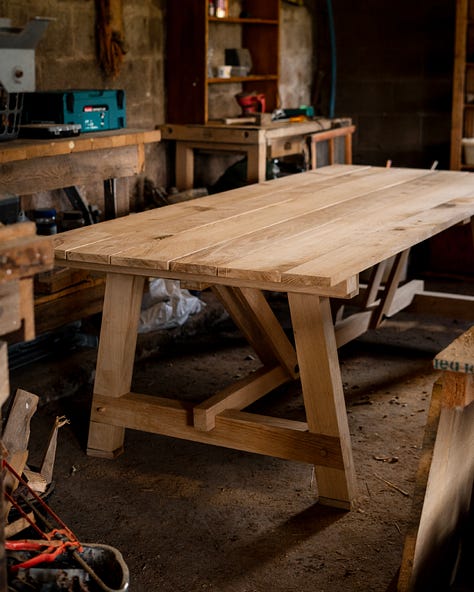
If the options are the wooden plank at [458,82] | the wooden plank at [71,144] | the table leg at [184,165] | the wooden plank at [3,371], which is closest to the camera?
the wooden plank at [3,371]

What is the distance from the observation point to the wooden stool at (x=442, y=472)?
1954 mm

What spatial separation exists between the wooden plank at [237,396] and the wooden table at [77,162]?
105 cm

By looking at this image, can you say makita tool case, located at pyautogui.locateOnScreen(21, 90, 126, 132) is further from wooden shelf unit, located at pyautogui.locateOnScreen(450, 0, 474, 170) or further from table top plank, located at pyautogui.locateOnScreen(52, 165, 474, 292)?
wooden shelf unit, located at pyautogui.locateOnScreen(450, 0, 474, 170)

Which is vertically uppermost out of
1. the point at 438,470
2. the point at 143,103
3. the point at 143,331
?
the point at 143,103

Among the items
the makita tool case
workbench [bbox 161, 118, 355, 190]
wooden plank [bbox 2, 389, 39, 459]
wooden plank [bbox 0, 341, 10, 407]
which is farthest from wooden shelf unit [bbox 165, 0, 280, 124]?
wooden plank [bbox 0, 341, 10, 407]

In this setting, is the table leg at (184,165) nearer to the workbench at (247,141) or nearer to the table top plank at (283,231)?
the workbench at (247,141)

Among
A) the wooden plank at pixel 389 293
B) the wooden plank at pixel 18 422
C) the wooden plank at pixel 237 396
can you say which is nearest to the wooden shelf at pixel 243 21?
the wooden plank at pixel 389 293

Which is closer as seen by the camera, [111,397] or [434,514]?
[434,514]

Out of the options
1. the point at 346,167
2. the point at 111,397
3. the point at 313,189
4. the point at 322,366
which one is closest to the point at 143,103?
the point at 346,167

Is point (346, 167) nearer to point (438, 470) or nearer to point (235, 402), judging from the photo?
point (235, 402)

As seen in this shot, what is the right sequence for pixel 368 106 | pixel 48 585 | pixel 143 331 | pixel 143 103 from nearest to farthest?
1. pixel 48 585
2. pixel 143 331
3. pixel 143 103
4. pixel 368 106

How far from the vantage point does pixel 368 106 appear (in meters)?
6.91

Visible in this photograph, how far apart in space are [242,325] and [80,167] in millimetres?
1109

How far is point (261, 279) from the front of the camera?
100 inches
